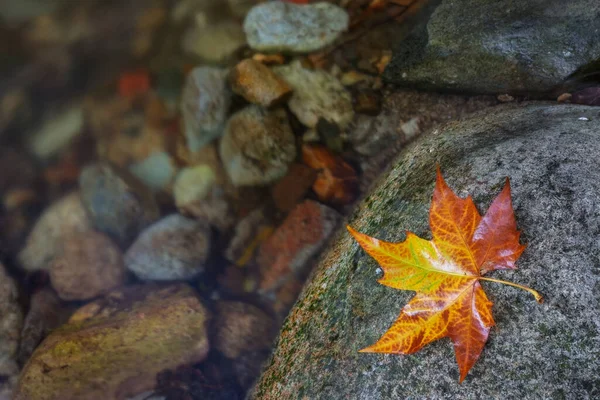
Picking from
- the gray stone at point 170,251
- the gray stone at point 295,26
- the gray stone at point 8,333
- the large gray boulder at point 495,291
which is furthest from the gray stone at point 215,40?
the gray stone at point 8,333

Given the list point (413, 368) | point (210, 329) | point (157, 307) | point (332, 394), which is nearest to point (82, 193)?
point (157, 307)


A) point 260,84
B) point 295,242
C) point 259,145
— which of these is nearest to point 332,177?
point 295,242

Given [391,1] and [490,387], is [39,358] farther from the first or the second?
[391,1]

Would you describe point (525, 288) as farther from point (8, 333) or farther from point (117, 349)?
point (8, 333)

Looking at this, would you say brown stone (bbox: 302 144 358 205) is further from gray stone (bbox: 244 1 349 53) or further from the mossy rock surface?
the mossy rock surface

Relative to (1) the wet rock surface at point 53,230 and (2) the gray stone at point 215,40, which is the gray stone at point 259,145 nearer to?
(2) the gray stone at point 215,40
